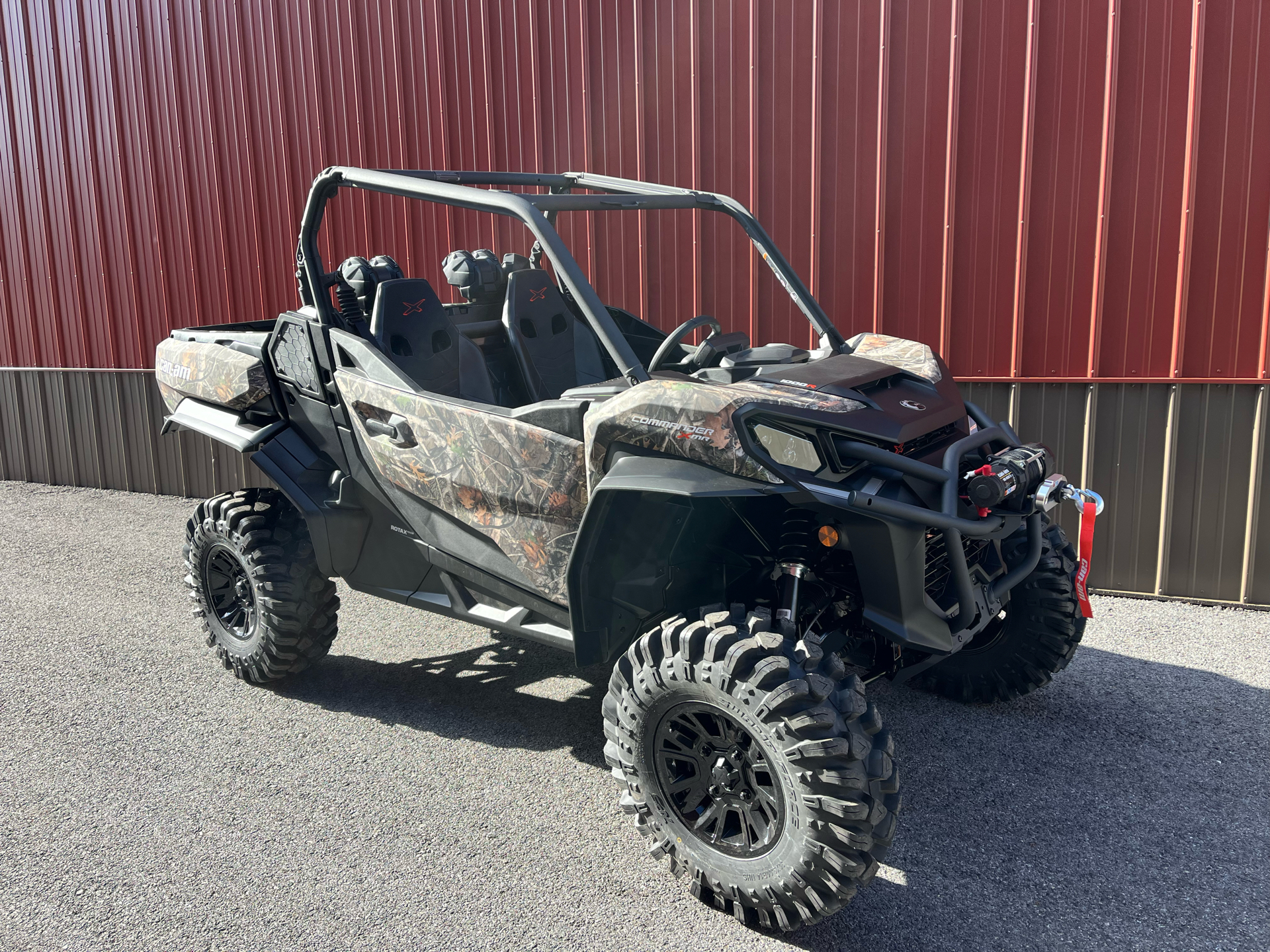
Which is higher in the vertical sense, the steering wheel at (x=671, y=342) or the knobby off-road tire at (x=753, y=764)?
the steering wheel at (x=671, y=342)

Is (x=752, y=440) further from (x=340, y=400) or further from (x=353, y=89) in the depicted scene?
(x=353, y=89)

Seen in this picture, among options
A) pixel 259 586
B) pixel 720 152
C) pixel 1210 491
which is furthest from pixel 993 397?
pixel 259 586

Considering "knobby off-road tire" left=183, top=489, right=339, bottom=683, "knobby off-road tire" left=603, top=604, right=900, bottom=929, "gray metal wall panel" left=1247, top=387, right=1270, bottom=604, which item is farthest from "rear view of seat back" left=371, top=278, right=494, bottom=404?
"gray metal wall panel" left=1247, top=387, right=1270, bottom=604

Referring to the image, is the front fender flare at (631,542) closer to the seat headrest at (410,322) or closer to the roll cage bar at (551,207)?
the roll cage bar at (551,207)

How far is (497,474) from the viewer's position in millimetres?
3311

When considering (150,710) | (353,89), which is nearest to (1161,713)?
(150,710)

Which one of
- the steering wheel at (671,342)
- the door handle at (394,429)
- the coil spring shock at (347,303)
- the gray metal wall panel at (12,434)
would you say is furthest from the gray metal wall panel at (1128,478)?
the gray metal wall panel at (12,434)

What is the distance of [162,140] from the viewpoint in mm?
7902

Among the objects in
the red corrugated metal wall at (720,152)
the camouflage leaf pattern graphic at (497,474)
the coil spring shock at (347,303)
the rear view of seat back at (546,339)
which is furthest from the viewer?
the red corrugated metal wall at (720,152)

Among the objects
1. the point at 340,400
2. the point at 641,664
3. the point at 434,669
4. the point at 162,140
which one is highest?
the point at 162,140

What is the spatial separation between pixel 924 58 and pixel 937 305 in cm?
132

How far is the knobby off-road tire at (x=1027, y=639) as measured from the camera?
Result: 3.63m

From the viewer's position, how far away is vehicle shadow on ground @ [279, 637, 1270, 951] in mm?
2697

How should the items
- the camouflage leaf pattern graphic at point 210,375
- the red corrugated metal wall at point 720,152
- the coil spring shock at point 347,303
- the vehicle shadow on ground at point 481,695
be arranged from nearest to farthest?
the vehicle shadow on ground at point 481,695 < the coil spring shock at point 347,303 < the camouflage leaf pattern graphic at point 210,375 < the red corrugated metal wall at point 720,152
